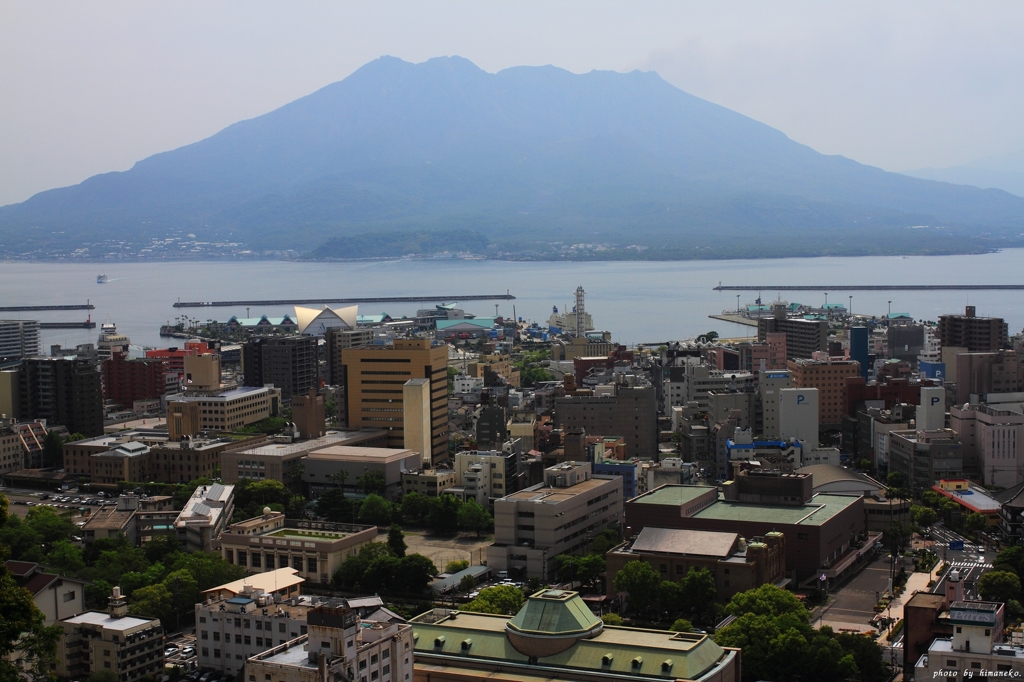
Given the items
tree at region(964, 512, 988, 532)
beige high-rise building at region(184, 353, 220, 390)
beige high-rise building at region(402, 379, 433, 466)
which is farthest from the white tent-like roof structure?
tree at region(964, 512, 988, 532)

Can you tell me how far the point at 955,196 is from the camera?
146250mm

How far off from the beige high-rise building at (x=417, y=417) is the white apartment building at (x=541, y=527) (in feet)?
14.1

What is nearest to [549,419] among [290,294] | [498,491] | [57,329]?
[498,491]

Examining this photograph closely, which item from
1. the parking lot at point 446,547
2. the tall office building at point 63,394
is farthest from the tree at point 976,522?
the tall office building at point 63,394

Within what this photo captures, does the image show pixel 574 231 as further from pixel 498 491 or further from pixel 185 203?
pixel 498 491

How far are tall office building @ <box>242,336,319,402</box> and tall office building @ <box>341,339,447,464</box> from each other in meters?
6.88

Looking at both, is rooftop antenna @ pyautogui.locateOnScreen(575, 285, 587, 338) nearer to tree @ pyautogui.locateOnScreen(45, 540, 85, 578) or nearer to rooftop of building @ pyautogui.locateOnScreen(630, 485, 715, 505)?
rooftop of building @ pyautogui.locateOnScreen(630, 485, 715, 505)

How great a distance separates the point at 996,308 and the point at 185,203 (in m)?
95.9

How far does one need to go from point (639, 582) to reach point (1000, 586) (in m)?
3.36

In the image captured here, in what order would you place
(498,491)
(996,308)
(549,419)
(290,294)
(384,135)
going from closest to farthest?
1. (498,491)
2. (549,419)
3. (996,308)
4. (290,294)
5. (384,135)

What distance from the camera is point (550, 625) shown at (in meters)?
9.34

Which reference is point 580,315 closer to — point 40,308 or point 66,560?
point 40,308

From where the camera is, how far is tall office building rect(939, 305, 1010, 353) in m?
28.5

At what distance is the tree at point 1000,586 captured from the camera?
12000 millimetres
